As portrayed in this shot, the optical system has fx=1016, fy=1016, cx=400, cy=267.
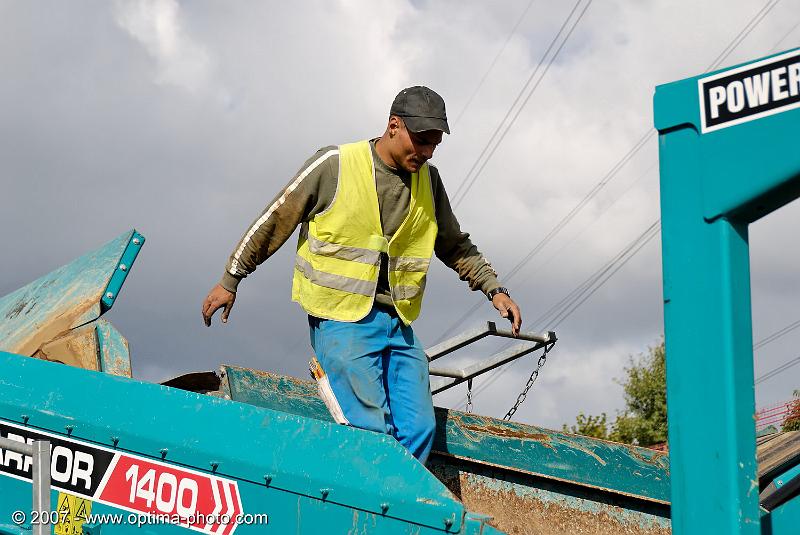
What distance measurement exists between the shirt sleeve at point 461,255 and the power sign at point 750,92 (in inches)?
86.8

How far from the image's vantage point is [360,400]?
3.64m

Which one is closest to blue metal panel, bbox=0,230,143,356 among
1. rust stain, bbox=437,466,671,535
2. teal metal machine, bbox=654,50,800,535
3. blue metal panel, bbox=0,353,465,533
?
blue metal panel, bbox=0,353,465,533

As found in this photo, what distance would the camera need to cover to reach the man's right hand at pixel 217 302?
12.8 ft

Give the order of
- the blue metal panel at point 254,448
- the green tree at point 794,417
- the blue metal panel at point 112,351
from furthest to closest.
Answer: the green tree at point 794,417, the blue metal panel at point 112,351, the blue metal panel at point 254,448

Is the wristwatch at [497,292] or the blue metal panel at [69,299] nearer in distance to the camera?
the blue metal panel at [69,299]

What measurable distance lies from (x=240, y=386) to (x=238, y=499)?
1498mm

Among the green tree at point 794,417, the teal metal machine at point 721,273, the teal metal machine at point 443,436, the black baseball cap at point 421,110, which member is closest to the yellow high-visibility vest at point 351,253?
the black baseball cap at point 421,110

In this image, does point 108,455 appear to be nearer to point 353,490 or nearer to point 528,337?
point 353,490

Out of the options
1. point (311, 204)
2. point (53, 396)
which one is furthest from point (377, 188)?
point (53, 396)

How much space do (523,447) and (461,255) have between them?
0.87 meters

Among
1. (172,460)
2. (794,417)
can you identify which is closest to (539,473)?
(172,460)

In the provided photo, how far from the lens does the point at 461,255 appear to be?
4484mm

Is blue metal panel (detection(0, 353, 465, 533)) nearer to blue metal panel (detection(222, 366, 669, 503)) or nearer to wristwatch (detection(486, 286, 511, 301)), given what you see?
blue metal panel (detection(222, 366, 669, 503))

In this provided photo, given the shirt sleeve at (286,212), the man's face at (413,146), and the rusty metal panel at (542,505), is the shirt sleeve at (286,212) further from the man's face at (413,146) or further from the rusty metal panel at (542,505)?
the rusty metal panel at (542,505)
